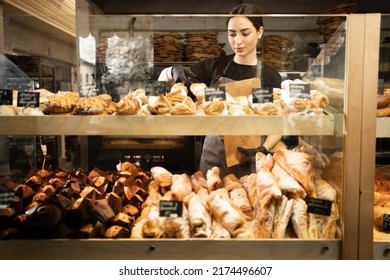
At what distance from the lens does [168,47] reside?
165cm

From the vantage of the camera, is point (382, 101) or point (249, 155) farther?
point (249, 155)

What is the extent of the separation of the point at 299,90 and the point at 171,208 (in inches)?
22.7

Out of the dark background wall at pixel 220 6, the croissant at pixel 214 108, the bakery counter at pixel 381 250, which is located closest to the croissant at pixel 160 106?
the croissant at pixel 214 108

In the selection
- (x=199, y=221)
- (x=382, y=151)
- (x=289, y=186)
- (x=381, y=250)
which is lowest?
(x=381, y=250)

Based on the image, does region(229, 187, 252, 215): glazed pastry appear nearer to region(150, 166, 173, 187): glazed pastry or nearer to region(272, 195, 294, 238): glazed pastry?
region(272, 195, 294, 238): glazed pastry

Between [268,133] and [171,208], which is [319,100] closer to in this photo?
[268,133]

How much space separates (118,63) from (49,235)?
2.03ft

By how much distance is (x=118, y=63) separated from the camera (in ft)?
4.66

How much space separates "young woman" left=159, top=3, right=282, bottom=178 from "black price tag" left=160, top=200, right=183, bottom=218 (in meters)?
0.32

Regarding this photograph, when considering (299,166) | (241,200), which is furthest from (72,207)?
(299,166)

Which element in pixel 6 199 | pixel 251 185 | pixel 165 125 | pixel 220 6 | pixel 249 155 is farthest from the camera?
pixel 220 6
